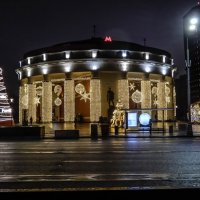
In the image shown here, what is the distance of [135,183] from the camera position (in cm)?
780

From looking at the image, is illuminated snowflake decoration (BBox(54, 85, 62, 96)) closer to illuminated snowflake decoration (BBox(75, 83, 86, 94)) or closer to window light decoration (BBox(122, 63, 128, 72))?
illuminated snowflake decoration (BBox(75, 83, 86, 94))

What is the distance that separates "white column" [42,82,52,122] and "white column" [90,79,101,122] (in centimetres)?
716

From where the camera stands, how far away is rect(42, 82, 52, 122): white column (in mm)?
64688

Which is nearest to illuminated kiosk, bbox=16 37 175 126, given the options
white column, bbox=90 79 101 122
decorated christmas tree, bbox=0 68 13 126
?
white column, bbox=90 79 101 122

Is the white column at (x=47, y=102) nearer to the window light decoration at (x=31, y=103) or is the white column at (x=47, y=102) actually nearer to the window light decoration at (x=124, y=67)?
the window light decoration at (x=31, y=103)

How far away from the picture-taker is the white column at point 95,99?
6150cm

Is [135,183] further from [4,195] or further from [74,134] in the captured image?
[74,134]

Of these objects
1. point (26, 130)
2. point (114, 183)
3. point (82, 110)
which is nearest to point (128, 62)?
point (82, 110)

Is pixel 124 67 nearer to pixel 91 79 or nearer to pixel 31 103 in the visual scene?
pixel 91 79

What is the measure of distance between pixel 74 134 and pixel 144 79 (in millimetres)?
35370

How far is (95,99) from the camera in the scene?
6188cm

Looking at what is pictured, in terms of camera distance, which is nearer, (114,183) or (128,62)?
(114,183)

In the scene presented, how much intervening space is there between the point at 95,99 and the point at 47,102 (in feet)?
26.7

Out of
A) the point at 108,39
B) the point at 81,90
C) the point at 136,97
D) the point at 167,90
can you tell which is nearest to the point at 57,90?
the point at 81,90
